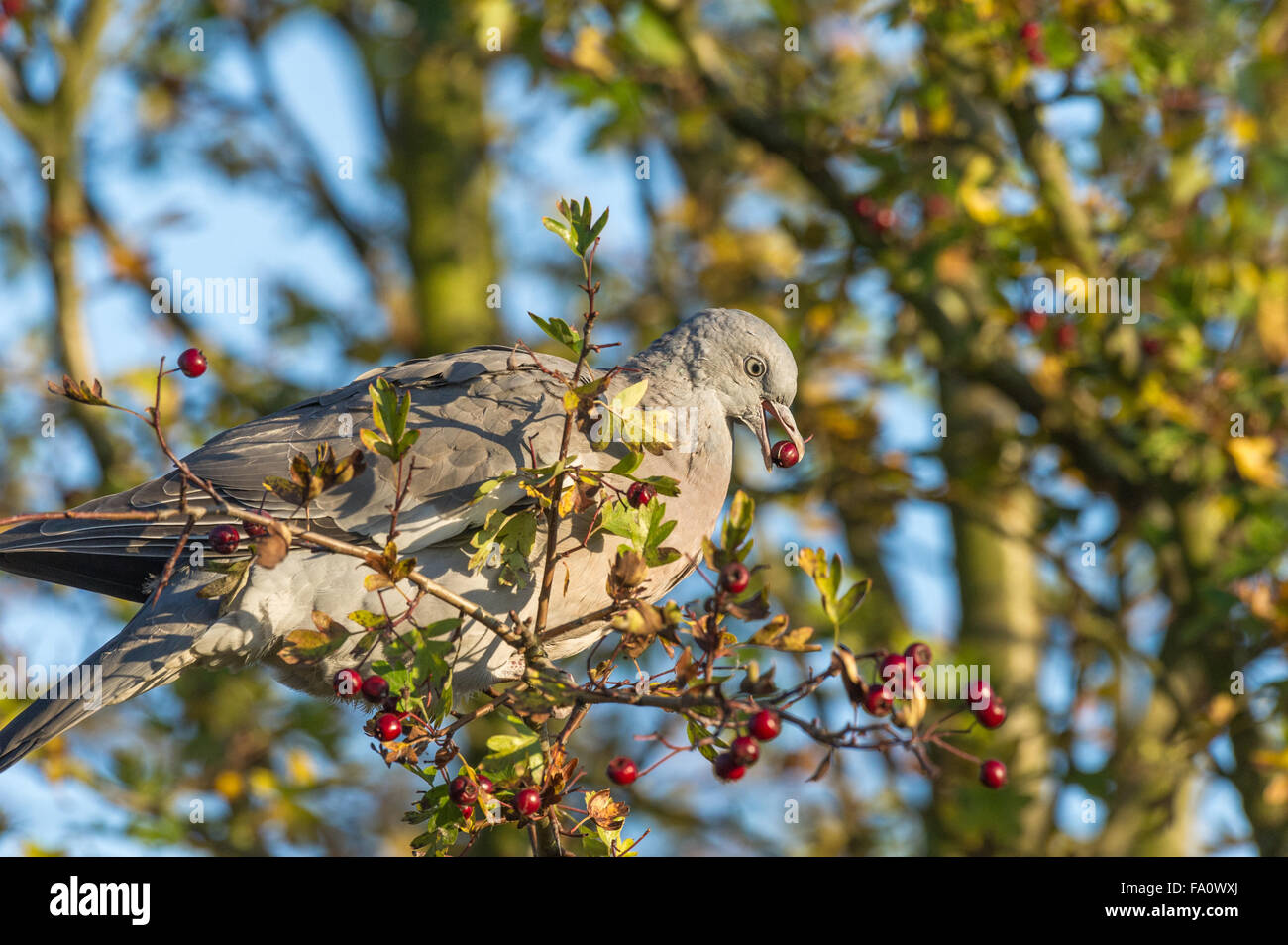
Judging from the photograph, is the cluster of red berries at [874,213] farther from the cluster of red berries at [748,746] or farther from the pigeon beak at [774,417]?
the cluster of red berries at [748,746]

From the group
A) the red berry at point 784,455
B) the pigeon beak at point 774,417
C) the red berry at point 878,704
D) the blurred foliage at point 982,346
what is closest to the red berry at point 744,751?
the red berry at point 878,704

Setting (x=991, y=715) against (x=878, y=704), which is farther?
(x=991, y=715)

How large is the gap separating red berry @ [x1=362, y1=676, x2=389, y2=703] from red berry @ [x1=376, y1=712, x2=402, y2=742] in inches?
3.1

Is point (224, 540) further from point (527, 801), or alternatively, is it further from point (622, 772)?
point (622, 772)

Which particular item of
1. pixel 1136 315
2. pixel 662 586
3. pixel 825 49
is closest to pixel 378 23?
pixel 825 49

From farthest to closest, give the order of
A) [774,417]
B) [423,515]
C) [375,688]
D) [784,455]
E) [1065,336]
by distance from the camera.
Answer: [1065,336], [774,417], [784,455], [423,515], [375,688]

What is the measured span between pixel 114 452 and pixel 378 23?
452cm

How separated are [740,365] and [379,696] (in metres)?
1.52

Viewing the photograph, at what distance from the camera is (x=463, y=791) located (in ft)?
7.91

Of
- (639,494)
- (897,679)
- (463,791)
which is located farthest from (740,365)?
(463,791)

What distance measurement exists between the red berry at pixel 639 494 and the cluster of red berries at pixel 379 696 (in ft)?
2.13

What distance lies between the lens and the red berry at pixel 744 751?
2.20m

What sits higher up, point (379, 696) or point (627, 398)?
point (627, 398)

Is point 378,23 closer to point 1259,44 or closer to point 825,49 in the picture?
point 825,49
